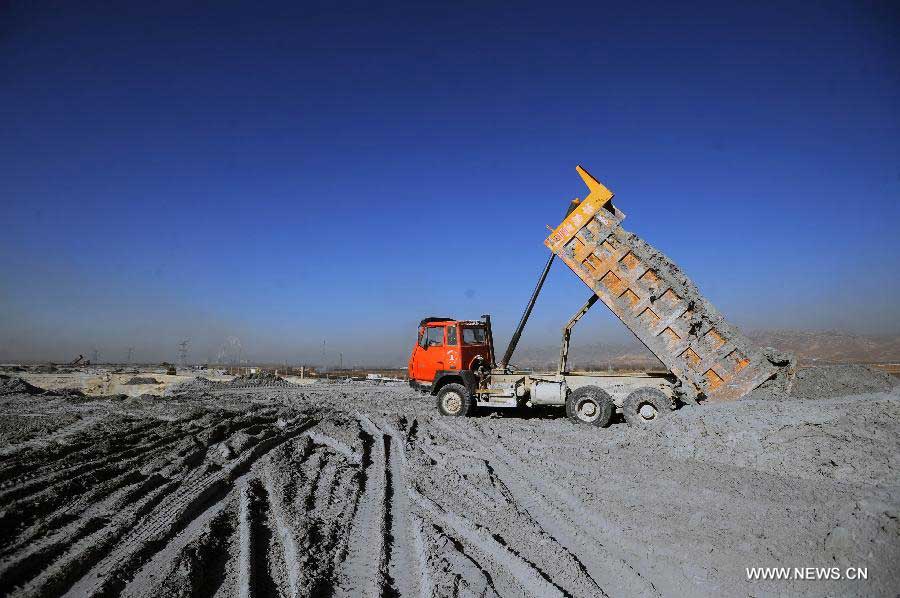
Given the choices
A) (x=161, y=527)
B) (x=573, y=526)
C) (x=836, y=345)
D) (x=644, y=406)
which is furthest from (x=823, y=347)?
(x=161, y=527)

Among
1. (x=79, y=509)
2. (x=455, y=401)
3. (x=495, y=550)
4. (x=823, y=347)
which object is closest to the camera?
(x=495, y=550)

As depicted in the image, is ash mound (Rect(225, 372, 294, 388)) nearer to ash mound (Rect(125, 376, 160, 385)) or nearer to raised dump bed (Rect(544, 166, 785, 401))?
ash mound (Rect(125, 376, 160, 385))

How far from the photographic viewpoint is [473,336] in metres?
13.0

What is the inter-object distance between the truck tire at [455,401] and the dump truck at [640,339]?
0.03 meters

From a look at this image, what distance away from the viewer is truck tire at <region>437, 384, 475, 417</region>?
1229cm

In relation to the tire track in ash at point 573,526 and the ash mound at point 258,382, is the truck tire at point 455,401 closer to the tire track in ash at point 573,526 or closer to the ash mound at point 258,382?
the tire track in ash at point 573,526

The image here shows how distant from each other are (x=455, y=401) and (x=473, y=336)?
181 cm

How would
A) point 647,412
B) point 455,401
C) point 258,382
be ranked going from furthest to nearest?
point 258,382
point 455,401
point 647,412

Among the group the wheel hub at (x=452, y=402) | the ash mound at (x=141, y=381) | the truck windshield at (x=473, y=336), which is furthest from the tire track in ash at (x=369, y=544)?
the ash mound at (x=141, y=381)

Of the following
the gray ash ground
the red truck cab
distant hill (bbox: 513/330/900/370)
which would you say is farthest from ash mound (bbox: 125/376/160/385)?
distant hill (bbox: 513/330/900/370)

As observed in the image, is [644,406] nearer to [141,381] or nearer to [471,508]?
[471,508]

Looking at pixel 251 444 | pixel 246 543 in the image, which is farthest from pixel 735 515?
pixel 251 444

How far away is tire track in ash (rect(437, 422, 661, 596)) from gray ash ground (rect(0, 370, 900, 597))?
0.02 metres

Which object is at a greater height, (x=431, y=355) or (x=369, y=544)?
(x=431, y=355)
